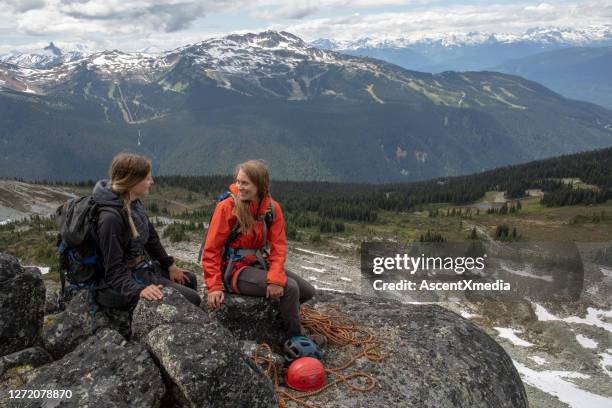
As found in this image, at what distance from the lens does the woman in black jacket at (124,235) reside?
7113 millimetres

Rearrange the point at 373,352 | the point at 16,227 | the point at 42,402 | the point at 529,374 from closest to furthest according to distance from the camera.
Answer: the point at 42,402 → the point at 373,352 → the point at 529,374 → the point at 16,227

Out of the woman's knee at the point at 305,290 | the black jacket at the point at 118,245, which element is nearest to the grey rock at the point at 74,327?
the black jacket at the point at 118,245

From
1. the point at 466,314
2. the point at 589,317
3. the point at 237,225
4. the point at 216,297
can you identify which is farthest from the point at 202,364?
the point at 589,317

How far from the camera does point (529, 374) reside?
21344 mm

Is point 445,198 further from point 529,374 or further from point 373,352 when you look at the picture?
point 373,352

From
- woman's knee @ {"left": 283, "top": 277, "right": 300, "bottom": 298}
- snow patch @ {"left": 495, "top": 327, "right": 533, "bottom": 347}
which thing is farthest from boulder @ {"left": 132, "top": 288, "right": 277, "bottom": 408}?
snow patch @ {"left": 495, "top": 327, "right": 533, "bottom": 347}

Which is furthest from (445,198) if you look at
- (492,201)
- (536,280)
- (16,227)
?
(16,227)

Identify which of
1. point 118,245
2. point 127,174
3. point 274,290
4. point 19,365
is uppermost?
point 127,174

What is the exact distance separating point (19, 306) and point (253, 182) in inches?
188

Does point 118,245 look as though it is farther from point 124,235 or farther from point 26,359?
point 26,359

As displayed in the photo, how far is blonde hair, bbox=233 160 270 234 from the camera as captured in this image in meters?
8.17

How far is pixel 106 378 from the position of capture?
19.7 ft

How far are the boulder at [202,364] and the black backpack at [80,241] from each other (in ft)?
5.18

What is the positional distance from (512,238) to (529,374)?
44.7m
